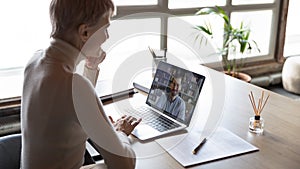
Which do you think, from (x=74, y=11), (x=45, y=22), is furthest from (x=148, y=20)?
(x=74, y=11)

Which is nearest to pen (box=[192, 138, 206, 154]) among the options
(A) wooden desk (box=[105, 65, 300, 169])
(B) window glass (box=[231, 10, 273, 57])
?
(A) wooden desk (box=[105, 65, 300, 169])

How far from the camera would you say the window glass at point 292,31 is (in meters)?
4.66

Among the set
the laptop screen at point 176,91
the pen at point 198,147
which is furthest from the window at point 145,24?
the pen at point 198,147

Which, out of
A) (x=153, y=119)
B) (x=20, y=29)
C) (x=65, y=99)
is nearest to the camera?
(x=65, y=99)

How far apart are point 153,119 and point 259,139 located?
0.48 m

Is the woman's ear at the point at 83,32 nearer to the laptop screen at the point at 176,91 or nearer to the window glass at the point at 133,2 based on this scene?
the laptop screen at the point at 176,91

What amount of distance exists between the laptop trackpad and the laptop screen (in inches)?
4.8

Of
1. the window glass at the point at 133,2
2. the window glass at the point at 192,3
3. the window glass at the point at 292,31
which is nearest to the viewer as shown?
the window glass at the point at 133,2

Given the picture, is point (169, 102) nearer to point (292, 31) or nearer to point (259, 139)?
point (259, 139)

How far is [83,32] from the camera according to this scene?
47.6 inches

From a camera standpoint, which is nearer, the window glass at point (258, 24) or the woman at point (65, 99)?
the woman at point (65, 99)

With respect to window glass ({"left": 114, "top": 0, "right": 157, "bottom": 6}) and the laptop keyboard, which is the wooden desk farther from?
window glass ({"left": 114, "top": 0, "right": 157, "bottom": 6})

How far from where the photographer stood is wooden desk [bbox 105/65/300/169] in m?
1.38

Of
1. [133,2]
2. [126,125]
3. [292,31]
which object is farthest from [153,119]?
[292,31]
